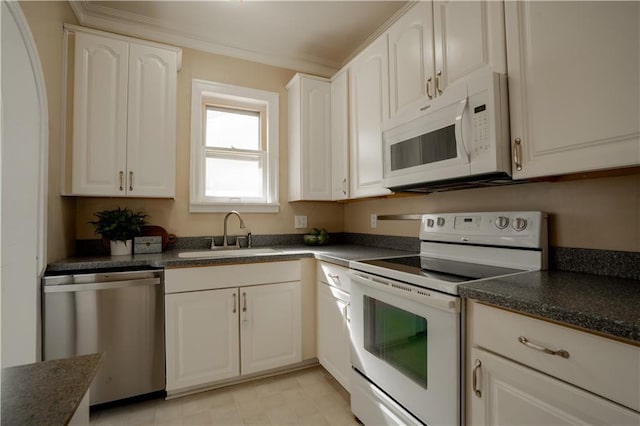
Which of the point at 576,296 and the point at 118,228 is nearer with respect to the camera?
the point at 576,296

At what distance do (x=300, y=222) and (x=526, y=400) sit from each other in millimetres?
2200

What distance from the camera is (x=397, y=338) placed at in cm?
146

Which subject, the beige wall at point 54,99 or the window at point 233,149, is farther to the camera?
the window at point 233,149

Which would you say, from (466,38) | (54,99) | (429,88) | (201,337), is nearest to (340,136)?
(429,88)

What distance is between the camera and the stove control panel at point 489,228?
1417mm

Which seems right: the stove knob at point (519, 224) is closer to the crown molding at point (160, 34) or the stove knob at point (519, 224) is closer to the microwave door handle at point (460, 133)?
the microwave door handle at point (460, 133)

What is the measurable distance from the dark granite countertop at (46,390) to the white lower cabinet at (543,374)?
1.11 meters

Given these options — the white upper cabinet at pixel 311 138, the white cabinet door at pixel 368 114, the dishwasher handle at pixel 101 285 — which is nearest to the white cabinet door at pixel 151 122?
the dishwasher handle at pixel 101 285

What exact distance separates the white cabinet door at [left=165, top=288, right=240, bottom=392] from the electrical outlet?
1.02 meters

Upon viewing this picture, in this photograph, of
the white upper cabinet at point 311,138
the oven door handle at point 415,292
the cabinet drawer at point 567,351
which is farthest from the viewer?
the white upper cabinet at point 311,138

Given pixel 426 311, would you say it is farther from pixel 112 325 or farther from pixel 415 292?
pixel 112 325

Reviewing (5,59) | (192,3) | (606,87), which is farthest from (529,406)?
→ (192,3)

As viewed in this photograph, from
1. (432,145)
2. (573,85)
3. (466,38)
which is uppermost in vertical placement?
(466,38)

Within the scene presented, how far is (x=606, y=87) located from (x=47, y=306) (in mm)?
2672
